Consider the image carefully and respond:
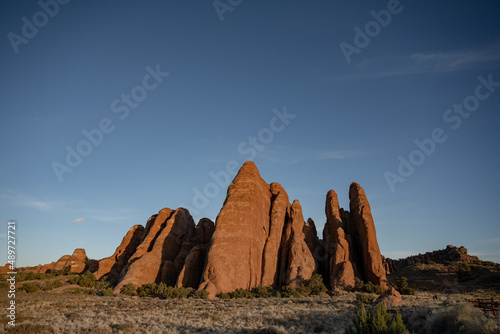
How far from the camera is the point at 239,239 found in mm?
36312

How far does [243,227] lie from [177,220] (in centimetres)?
1512

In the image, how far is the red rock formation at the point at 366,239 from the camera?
118 feet

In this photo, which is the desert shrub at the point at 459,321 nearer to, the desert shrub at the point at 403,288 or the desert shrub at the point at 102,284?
the desert shrub at the point at 403,288

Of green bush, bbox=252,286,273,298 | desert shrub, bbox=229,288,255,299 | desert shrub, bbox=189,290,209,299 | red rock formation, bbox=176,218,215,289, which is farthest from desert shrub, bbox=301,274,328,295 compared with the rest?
red rock formation, bbox=176,218,215,289

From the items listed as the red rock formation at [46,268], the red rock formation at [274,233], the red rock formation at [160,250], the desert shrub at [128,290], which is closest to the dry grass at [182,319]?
the desert shrub at [128,290]

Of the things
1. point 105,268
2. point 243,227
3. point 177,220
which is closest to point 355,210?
point 243,227

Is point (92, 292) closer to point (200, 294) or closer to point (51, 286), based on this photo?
point (51, 286)

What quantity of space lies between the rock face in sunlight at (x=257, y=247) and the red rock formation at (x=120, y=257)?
229 millimetres

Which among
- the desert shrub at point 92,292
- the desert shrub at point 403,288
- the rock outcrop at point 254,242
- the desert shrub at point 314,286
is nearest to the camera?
the desert shrub at point 314,286

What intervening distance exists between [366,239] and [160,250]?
28570 millimetres

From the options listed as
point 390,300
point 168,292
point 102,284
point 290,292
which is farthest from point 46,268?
point 390,300

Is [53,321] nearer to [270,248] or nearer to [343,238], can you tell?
[270,248]

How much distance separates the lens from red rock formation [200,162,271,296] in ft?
110

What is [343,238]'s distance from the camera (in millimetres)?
39344
